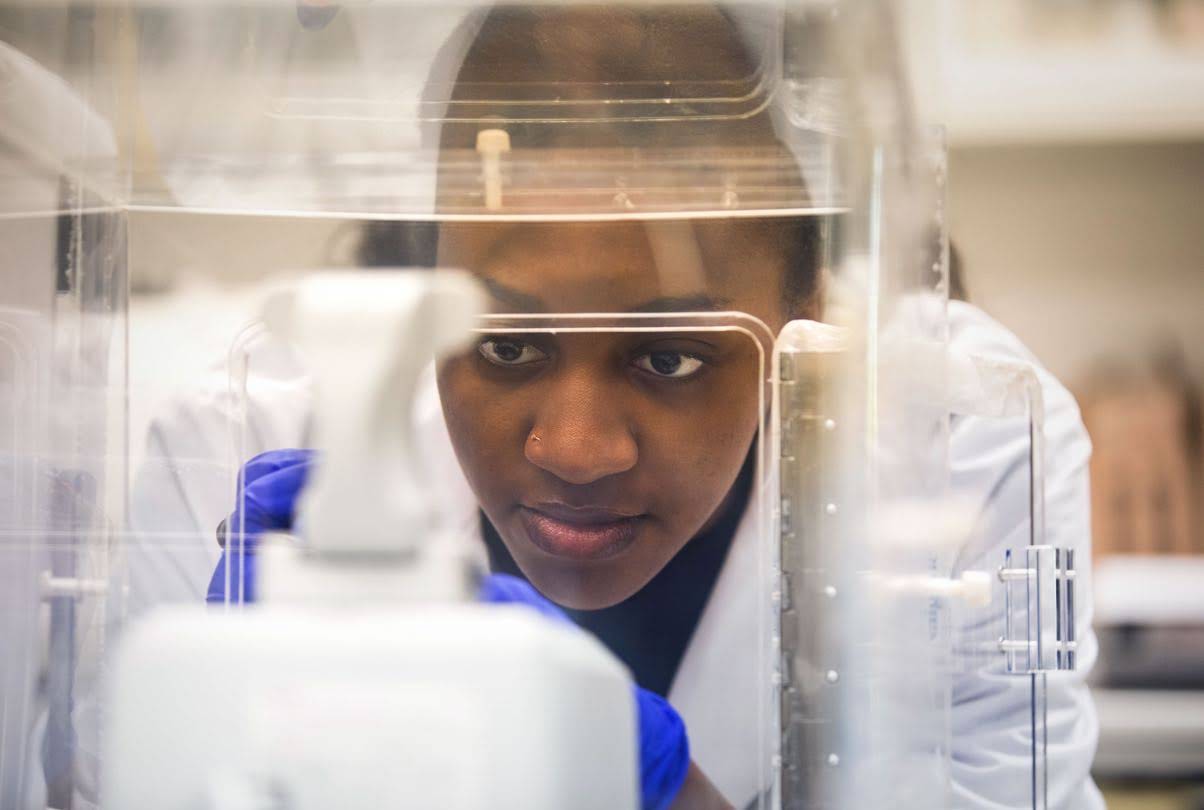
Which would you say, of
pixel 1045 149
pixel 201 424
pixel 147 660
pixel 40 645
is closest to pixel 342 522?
pixel 147 660

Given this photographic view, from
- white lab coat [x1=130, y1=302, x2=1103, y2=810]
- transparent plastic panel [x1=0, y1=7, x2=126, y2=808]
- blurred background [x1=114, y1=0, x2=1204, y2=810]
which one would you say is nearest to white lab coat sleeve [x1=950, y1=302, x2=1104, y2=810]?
white lab coat [x1=130, y1=302, x2=1103, y2=810]

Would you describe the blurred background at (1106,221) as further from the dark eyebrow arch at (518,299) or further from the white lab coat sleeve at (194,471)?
the white lab coat sleeve at (194,471)

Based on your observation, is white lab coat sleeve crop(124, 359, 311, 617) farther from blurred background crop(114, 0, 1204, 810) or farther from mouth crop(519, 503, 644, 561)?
blurred background crop(114, 0, 1204, 810)

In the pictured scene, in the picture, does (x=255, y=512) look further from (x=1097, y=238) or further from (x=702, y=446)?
(x=1097, y=238)

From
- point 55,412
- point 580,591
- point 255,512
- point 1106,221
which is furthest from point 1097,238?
point 55,412

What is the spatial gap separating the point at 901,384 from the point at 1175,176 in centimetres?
72

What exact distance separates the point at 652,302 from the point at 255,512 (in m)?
0.30

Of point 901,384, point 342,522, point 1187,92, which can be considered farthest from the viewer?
point 1187,92

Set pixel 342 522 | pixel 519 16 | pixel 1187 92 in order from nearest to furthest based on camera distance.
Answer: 1. pixel 342 522
2. pixel 519 16
3. pixel 1187 92

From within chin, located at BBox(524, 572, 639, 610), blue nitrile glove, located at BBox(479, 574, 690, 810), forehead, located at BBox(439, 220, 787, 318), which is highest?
forehead, located at BBox(439, 220, 787, 318)

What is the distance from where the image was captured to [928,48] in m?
0.70

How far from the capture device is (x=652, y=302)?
2.34 ft

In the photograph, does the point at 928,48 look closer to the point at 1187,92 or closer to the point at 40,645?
the point at 1187,92

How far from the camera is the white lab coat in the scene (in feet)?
2.30
